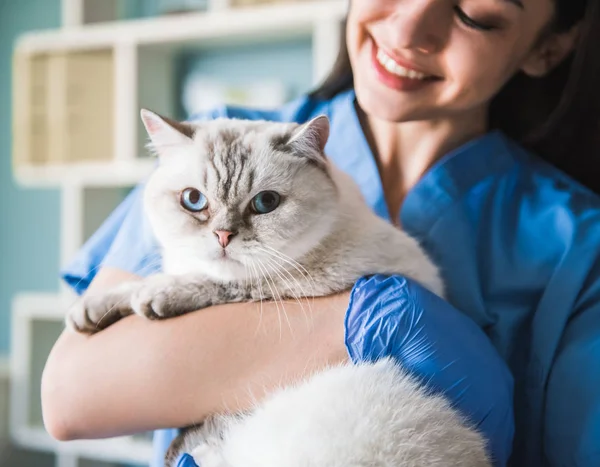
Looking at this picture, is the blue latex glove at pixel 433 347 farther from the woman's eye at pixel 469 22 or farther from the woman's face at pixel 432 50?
the woman's eye at pixel 469 22

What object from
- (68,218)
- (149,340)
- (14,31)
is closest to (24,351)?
(68,218)

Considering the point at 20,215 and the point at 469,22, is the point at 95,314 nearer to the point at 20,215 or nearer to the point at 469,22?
the point at 469,22

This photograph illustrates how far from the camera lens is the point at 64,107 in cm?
230

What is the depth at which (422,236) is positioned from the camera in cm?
120

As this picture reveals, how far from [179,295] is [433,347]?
39cm

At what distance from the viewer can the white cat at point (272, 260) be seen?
812 millimetres

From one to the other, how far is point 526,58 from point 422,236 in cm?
45

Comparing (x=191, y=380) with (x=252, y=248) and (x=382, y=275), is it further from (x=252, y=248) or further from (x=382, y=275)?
(x=382, y=275)

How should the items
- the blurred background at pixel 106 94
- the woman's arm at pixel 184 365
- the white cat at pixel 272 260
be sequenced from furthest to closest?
the blurred background at pixel 106 94 < the woman's arm at pixel 184 365 < the white cat at pixel 272 260

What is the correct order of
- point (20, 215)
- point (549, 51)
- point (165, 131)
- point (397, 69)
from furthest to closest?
point (20, 215) → point (549, 51) → point (397, 69) → point (165, 131)

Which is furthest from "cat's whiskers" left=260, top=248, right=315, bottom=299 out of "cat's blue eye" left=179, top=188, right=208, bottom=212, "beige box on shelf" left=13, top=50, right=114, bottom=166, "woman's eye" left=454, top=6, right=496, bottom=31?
"beige box on shelf" left=13, top=50, right=114, bottom=166

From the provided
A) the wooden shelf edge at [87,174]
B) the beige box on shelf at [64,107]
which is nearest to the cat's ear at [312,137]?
the wooden shelf edge at [87,174]

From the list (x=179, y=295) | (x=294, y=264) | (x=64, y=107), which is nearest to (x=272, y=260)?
(x=294, y=264)

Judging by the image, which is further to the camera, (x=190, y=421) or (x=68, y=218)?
(x=68, y=218)
